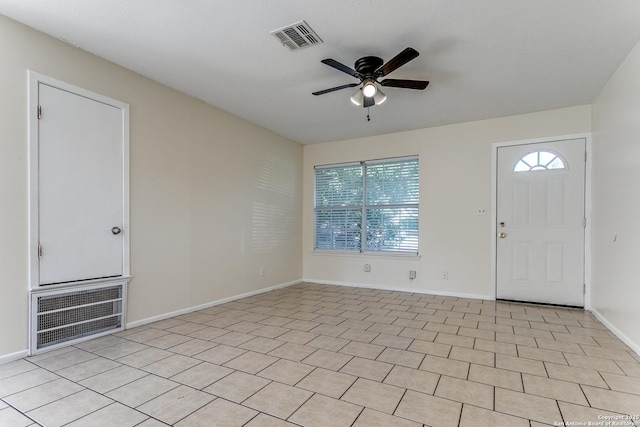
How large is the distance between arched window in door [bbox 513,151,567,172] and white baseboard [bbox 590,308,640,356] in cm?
175

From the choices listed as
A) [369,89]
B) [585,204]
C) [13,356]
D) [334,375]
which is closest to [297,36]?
[369,89]

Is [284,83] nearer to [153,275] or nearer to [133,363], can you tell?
[153,275]

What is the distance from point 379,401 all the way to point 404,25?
8.27 feet

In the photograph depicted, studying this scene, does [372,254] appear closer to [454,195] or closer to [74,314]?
[454,195]

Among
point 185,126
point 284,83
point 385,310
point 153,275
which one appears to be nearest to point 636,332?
point 385,310

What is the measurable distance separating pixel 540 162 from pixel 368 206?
2.41 meters

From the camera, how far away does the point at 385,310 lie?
388 centimetres

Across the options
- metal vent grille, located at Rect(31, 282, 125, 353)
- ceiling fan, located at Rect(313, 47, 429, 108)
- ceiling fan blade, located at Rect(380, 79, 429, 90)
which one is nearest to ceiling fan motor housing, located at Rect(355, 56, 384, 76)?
ceiling fan, located at Rect(313, 47, 429, 108)

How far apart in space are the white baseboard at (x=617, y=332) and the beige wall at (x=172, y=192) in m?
4.02

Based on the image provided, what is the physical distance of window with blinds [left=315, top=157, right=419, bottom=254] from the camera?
16.7 feet

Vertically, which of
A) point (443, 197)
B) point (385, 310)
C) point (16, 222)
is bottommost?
point (385, 310)

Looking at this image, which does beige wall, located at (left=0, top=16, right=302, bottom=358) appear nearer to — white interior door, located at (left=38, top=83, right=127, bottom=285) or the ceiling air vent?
white interior door, located at (left=38, top=83, right=127, bottom=285)

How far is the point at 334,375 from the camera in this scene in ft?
7.19

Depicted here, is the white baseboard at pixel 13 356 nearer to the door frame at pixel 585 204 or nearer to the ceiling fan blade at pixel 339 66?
the ceiling fan blade at pixel 339 66
